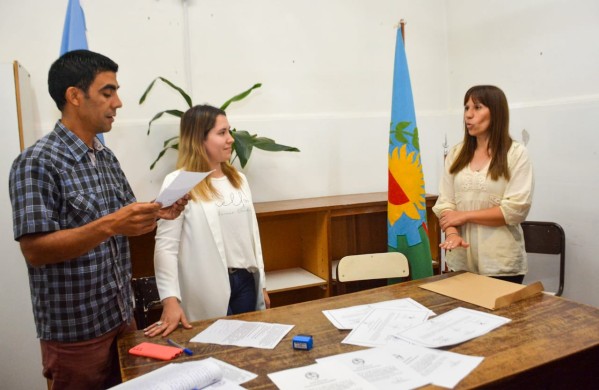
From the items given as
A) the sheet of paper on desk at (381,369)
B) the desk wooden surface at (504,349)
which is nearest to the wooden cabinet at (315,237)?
the desk wooden surface at (504,349)

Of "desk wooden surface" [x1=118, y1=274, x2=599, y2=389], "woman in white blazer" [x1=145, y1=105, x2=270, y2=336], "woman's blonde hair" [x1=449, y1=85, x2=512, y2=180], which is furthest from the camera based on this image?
"woman's blonde hair" [x1=449, y1=85, x2=512, y2=180]

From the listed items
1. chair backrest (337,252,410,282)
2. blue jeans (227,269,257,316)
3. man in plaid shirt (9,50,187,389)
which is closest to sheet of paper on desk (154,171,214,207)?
man in plaid shirt (9,50,187,389)

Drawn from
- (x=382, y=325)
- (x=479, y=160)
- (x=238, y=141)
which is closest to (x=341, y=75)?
(x=238, y=141)

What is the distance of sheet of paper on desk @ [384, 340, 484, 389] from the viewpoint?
3.75 ft

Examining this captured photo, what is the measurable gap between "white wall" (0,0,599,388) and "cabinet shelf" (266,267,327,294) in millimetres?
559

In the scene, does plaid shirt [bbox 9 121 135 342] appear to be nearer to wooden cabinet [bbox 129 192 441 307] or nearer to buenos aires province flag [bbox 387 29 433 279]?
wooden cabinet [bbox 129 192 441 307]

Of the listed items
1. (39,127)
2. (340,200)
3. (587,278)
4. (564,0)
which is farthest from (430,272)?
(39,127)

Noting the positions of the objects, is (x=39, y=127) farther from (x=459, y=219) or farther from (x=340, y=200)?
(x=459, y=219)

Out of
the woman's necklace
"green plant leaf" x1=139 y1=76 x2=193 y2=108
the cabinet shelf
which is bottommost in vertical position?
the cabinet shelf

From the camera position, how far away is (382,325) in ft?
4.91

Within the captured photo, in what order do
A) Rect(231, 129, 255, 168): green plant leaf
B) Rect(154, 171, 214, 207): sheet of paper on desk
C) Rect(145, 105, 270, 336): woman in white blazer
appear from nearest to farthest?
Rect(154, 171, 214, 207): sheet of paper on desk → Rect(145, 105, 270, 336): woman in white blazer → Rect(231, 129, 255, 168): green plant leaf

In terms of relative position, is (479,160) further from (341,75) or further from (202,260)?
(341,75)

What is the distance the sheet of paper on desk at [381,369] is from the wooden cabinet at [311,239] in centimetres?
148

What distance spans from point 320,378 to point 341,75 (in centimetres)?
276
